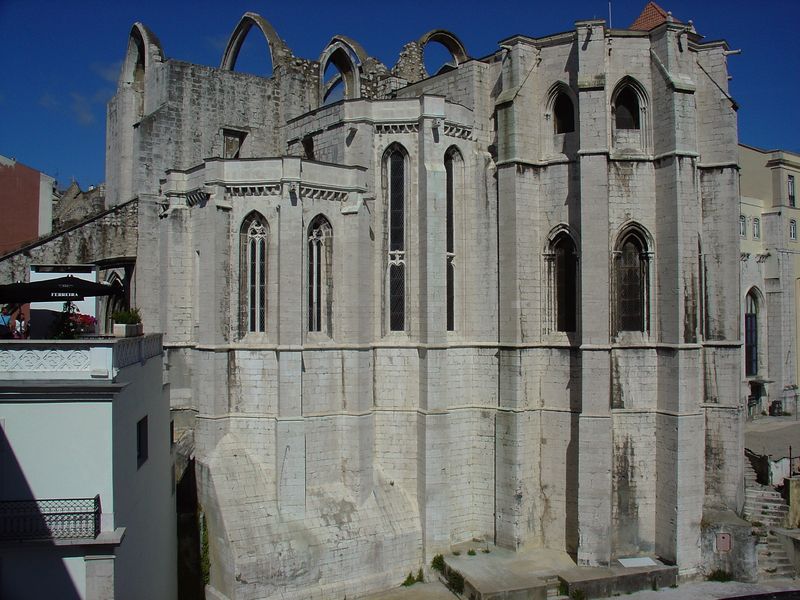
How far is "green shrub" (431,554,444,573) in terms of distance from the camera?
18.3 meters

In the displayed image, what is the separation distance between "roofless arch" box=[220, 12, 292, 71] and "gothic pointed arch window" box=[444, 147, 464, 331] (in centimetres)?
905

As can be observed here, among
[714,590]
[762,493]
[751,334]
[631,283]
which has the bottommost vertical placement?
[714,590]

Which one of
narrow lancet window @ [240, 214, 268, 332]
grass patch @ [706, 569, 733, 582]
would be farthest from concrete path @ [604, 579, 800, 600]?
narrow lancet window @ [240, 214, 268, 332]

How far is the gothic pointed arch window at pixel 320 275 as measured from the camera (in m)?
18.9

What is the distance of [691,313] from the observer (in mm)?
19281

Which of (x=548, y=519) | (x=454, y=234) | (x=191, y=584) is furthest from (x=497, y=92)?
(x=191, y=584)

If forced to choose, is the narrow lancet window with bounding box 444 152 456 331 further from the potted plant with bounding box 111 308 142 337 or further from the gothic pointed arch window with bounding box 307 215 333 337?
the potted plant with bounding box 111 308 142 337

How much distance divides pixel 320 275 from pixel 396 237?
246 cm

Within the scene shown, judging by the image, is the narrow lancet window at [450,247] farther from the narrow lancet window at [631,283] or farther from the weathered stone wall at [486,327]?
the narrow lancet window at [631,283]

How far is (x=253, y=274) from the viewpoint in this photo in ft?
61.2

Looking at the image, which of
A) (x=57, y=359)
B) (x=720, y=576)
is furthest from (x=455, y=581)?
(x=57, y=359)

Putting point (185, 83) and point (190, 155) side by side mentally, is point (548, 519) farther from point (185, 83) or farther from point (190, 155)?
point (185, 83)

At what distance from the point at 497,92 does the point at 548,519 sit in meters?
12.4

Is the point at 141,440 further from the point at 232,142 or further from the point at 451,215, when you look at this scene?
the point at 232,142
